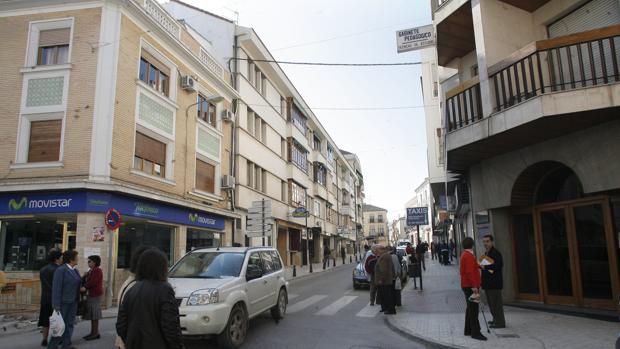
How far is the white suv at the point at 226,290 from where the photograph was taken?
23.3 feet

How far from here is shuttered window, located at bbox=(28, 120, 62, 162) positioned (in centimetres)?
1497

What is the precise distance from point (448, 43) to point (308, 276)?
53.9 feet

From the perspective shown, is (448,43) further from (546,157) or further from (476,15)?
(546,157)

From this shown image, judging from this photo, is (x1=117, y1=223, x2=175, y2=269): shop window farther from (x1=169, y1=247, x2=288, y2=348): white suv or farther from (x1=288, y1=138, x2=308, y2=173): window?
(x1=288, y1=138, x2=308, y2=173): window

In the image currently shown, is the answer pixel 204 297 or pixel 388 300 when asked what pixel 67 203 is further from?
pixel 388 300

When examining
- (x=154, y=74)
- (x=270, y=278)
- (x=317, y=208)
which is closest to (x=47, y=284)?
(x=270, y=278)

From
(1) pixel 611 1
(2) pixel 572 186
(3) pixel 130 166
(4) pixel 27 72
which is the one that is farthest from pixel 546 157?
(4) pixel 27 72

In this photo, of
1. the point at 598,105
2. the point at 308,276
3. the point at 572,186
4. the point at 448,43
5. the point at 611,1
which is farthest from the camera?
the point at 308,276

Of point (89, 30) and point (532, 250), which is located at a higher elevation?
point (89, 30)

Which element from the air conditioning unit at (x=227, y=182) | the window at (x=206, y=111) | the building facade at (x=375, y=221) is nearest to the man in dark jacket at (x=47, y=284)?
the window at (x=206, y=111)

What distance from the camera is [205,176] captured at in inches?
851

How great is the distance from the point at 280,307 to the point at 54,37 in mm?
12701

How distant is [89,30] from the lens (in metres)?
15.5

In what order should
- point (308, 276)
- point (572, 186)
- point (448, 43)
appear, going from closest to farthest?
point (572, 186), point (448, 43), point (308, 276)
